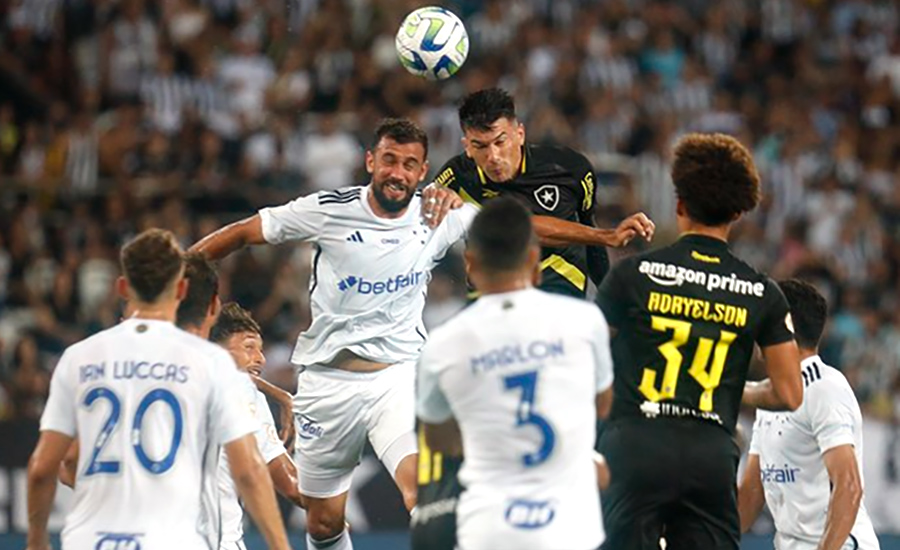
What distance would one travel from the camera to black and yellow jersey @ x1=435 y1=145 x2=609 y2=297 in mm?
10156

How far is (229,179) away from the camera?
59.9 feet

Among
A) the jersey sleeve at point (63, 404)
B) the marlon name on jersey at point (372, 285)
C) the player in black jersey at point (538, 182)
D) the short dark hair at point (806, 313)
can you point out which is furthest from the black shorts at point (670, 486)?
the marlon name on jersey at point (372, 285)

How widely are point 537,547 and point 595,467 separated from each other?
488mm

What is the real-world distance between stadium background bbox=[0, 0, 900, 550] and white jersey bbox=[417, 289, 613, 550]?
9.43 m

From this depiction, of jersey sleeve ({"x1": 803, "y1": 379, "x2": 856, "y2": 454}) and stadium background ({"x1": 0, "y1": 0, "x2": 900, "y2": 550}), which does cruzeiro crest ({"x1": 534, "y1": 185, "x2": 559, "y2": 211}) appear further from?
stadium background ({"x1": 0, "y1": 0, "x2": 900, "y2": 550})

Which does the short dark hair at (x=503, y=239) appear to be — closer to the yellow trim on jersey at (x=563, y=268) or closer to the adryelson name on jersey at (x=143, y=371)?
the adryelson name on jersey at (x=143, y=371)

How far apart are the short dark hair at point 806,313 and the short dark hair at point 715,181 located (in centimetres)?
121

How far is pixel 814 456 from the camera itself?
8.93 m

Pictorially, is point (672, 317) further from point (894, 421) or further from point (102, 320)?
point (102, 320)

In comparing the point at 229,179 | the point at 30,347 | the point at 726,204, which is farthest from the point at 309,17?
the point at 726,204

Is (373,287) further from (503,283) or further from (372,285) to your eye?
(503,283)

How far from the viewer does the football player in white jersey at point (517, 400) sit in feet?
21.8

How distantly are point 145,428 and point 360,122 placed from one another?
12.2 meters

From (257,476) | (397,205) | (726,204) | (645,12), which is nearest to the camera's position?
(257,476)
